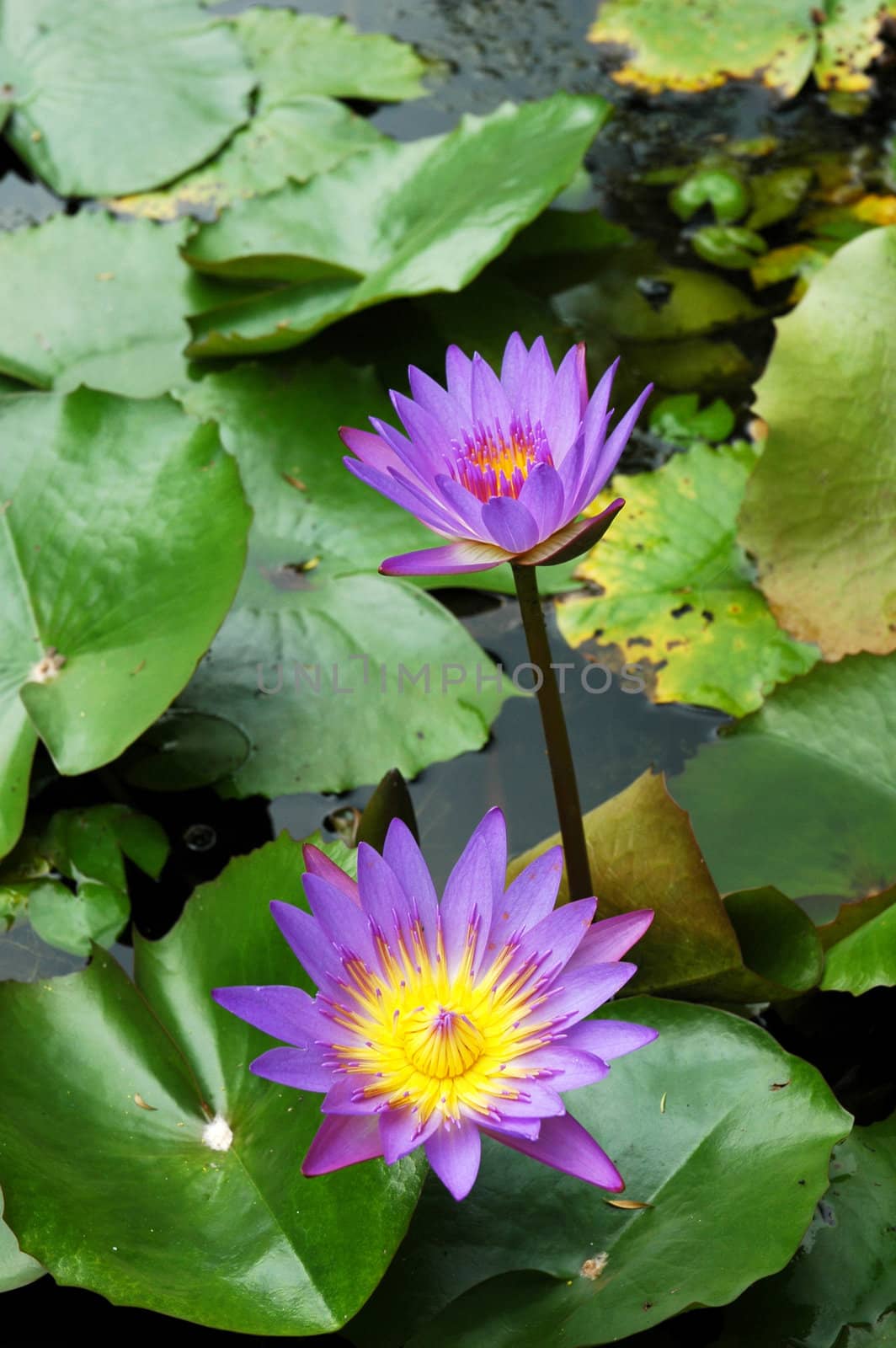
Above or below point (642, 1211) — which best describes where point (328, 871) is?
above

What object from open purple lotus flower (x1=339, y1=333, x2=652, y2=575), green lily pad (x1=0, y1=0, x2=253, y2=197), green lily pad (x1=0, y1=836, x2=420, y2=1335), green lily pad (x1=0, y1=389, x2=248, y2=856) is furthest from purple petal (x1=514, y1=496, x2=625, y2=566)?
green lily pad (x1=0, y1=0, x2=253, y2=197)

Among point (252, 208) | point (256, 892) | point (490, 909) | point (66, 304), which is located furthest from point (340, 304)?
point (490, 909)

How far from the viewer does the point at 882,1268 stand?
4.39 ft

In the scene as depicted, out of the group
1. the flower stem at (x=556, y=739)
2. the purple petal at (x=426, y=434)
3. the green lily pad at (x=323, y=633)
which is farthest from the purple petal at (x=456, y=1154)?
the green lily pad at (x=323, y=633)

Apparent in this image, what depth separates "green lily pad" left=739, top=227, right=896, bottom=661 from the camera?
1.98 metres

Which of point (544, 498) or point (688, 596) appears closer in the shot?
point (544, 498)

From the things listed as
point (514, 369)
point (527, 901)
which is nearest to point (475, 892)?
point (527, 901)

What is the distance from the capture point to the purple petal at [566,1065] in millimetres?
1019

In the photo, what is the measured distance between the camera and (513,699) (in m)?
2.14

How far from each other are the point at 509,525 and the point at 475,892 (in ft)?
1.21

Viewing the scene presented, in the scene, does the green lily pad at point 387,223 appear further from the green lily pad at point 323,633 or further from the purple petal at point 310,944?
the purple petal at point 310,944

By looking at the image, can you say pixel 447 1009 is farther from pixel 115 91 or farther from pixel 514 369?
pixel 115 91

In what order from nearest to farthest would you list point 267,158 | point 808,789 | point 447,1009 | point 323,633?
point 447,1009 < point 808,789 < point 323,633 < point 267,158

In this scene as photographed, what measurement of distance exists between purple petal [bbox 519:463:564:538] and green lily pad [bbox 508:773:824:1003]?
1.57 ft
